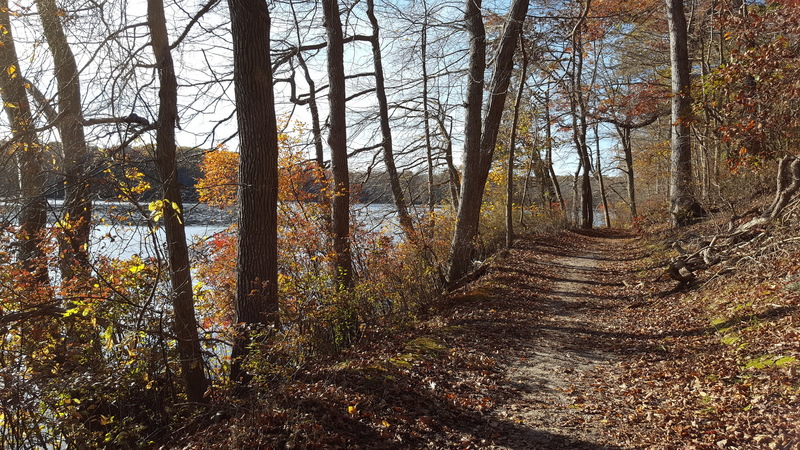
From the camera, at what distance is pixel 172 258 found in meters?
5.47

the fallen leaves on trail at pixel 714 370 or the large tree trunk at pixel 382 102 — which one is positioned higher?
the large tree trunk at pixel 382 102

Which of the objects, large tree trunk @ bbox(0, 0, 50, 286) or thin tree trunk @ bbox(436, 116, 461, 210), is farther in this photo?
thin tree trunk @ bbox(436, 116, 461, 210)

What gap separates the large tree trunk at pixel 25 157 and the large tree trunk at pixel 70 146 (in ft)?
0.81

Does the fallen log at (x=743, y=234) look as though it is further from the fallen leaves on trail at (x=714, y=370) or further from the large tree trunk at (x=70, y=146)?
the large tree trunk at (x=70, y=146)

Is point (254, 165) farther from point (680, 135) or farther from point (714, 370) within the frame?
point (680, 135)

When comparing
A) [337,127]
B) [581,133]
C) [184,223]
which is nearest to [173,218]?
[184,223]

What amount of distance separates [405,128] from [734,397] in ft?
41.7

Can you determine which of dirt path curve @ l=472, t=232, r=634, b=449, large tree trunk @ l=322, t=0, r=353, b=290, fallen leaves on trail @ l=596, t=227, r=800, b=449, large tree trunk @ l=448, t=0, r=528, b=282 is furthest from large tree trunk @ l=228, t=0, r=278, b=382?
large tree trunk @ l=448, t=0, r=528, b=282

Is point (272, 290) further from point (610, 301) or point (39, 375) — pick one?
point (610, 301)

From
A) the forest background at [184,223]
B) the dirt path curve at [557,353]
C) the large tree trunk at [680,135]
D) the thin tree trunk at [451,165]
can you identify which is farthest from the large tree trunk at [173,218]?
the large tree trunk at [680,135]

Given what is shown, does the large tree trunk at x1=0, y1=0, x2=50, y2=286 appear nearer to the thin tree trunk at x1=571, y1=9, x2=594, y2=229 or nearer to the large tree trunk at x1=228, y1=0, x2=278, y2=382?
the large tree trunk at x1=228, y1=0, x2=278, y2=382

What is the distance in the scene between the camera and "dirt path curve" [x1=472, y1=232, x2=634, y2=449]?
410cm

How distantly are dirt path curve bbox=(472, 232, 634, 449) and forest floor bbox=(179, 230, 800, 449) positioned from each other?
0.02m

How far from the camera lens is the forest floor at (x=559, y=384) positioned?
3.76 metres
